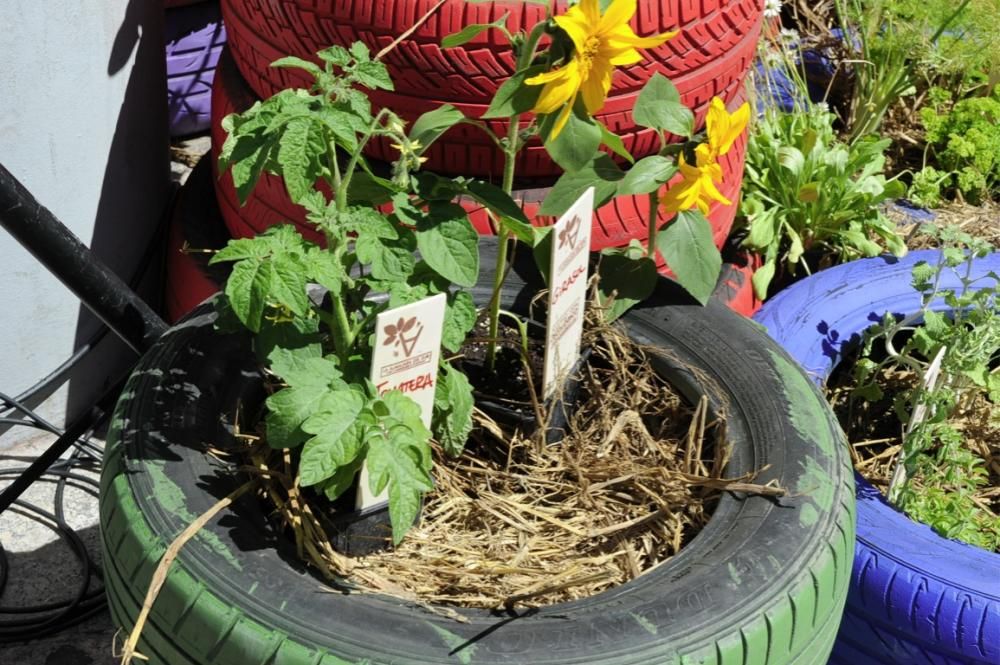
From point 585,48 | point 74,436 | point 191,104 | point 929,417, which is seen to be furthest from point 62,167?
point 929,417

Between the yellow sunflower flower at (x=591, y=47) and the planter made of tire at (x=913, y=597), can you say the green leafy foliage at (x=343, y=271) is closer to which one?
the yellow sunflower flower at (x=591, y=47)

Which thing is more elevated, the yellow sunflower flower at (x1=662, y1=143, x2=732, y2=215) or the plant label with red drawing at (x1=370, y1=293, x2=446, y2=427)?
the yellow sunflower flower at (x1=662, y1=143, x2=732, y2=215)

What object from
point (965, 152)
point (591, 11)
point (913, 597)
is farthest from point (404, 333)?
point (965, 152)

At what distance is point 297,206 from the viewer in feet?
6.31

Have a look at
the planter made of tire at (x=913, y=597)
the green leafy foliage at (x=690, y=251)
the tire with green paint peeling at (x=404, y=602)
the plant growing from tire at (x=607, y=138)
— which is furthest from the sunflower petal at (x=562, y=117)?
the planter made of tire at (x=913, y=597)

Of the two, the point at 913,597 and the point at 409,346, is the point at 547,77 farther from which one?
the point at 913,597

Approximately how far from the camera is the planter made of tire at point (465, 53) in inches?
68.1

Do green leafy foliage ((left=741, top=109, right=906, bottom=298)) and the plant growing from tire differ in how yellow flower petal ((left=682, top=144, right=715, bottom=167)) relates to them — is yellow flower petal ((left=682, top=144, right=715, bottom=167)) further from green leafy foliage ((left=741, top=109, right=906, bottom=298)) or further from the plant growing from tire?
green leafy foliage ((left=741, top=109, right=906, bottom=298))

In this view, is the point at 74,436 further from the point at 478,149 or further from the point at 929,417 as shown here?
the point at 929,417

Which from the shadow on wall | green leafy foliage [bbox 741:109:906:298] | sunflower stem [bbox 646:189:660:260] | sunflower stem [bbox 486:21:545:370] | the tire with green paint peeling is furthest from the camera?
green leafy foliage [bbox 741:109:906:298]

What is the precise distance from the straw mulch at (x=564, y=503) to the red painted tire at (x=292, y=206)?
32cm

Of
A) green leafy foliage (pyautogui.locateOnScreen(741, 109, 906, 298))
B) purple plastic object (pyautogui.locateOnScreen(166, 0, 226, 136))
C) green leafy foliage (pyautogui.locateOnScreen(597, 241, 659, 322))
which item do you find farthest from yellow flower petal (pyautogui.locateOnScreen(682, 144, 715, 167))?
purple plastic object (pyautogui.locateOnScreen(166, 0, 226, 136))

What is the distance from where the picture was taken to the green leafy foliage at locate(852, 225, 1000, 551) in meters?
1.95

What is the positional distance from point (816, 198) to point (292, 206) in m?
1.23
